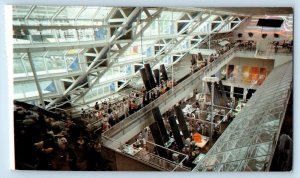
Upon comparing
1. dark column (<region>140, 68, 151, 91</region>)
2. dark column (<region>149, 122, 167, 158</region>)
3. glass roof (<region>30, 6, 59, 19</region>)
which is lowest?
dark column (<region>149, 122, 167, 158</region>)

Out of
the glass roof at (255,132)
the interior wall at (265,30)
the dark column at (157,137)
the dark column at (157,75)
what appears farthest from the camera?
the dark column at (157,75)

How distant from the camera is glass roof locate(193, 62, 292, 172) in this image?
183 inches

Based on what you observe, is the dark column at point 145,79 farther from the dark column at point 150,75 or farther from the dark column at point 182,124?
the dark column at point 182,124

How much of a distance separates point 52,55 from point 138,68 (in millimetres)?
1235

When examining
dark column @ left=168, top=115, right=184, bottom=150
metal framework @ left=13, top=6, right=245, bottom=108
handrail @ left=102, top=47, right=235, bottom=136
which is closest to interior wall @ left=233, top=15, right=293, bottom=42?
metal framework @ left=13, top=6, right=245, bottom=108

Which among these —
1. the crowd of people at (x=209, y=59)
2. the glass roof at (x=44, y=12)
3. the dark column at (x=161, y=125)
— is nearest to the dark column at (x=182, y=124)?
the dark column at (x=161, y=125)

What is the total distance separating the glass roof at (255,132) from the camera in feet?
15.3

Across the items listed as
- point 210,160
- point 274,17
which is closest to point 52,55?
point 210,160

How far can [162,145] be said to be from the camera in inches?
198

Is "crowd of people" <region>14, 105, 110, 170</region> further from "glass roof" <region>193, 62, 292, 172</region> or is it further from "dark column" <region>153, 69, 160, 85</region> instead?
"glass roof" <region>193, 62, 292, 172</region>

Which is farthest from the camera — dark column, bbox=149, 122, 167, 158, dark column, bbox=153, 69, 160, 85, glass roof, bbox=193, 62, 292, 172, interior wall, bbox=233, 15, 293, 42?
dark column, bbox=153, 69, 160, 85

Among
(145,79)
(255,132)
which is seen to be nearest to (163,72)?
(145,79)

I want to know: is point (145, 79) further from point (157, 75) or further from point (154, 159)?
point (154, 159)

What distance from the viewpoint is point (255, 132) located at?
190 inches
